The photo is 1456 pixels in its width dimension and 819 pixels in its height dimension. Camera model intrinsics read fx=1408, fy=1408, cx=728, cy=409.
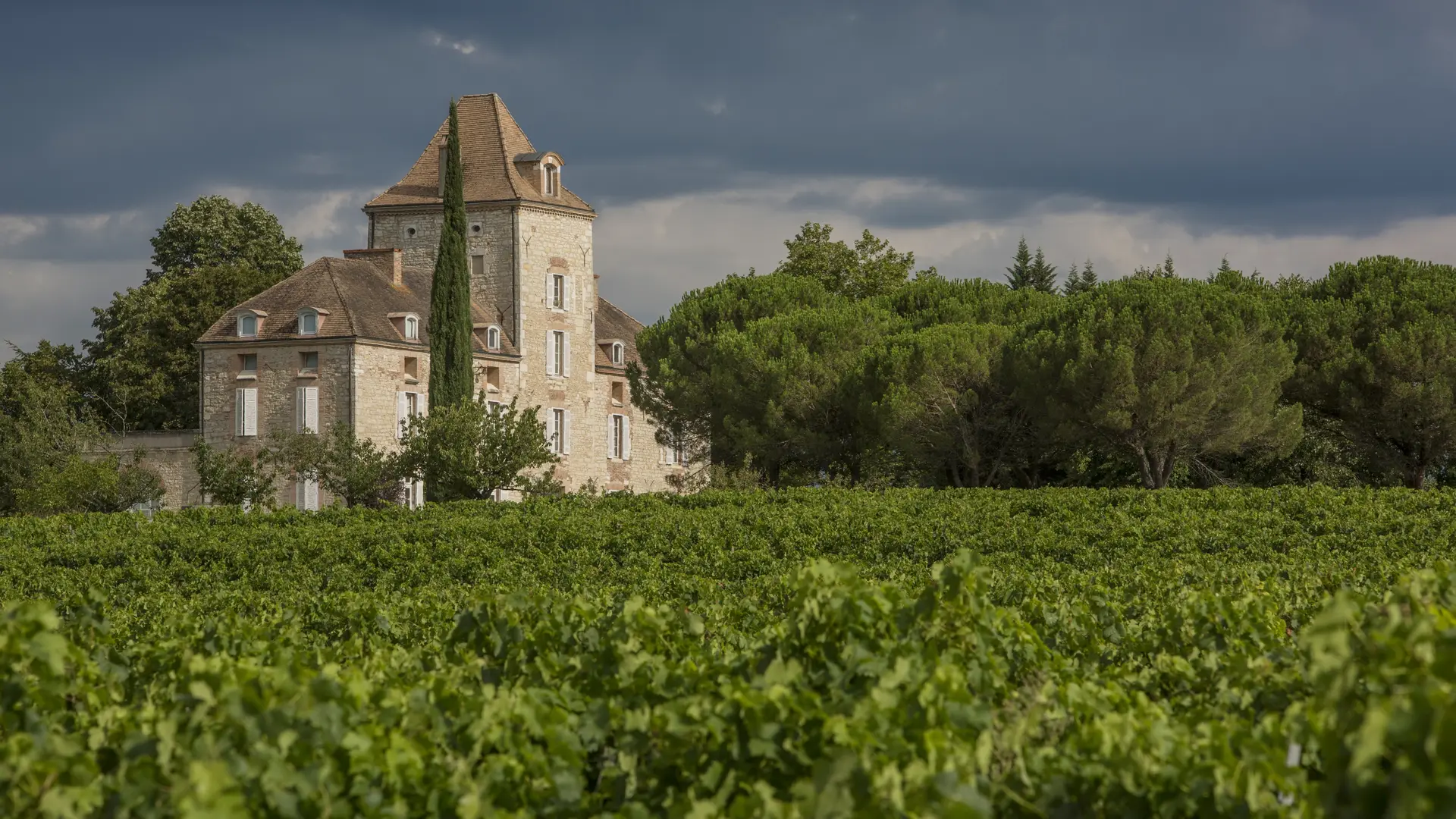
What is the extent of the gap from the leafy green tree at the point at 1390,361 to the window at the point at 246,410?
3425 cm

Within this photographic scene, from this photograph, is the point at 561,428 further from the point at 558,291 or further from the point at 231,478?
the point at 231,478

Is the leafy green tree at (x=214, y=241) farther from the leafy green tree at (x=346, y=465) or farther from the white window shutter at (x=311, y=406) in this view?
the leafy green tree at (x=346, y=465)

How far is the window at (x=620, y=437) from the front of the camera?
5944 cm

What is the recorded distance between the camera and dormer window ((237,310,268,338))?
165ft

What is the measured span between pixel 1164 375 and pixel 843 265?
70.1ft

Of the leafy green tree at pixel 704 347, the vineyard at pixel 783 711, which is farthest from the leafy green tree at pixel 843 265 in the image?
the vineyard at pixel 783 711

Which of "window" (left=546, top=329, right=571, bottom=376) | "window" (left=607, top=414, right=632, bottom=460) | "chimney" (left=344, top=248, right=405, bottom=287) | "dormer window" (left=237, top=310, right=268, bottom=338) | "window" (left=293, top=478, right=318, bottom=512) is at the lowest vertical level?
"window" (left=293, top=478, right=318, bottom=512)

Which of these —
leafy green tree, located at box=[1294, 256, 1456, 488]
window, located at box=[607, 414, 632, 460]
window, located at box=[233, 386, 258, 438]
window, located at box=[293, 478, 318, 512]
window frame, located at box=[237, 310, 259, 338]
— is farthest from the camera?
window, located at box=[607, 414, 632, 460]

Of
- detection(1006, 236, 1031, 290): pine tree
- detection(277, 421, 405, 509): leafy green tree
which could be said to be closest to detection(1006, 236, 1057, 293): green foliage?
detection(1006, 236, 1031, 290): pine tree

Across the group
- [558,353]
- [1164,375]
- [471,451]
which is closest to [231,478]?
[471,451]

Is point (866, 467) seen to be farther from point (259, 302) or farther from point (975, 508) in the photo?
point (259, 302)

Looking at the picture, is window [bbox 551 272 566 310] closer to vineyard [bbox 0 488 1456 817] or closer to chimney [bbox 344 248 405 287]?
chimney [bbox 344 248 405 287]

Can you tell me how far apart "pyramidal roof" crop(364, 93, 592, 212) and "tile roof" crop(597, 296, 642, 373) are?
Answer: 7154 millimetres

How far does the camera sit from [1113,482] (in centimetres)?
4166
